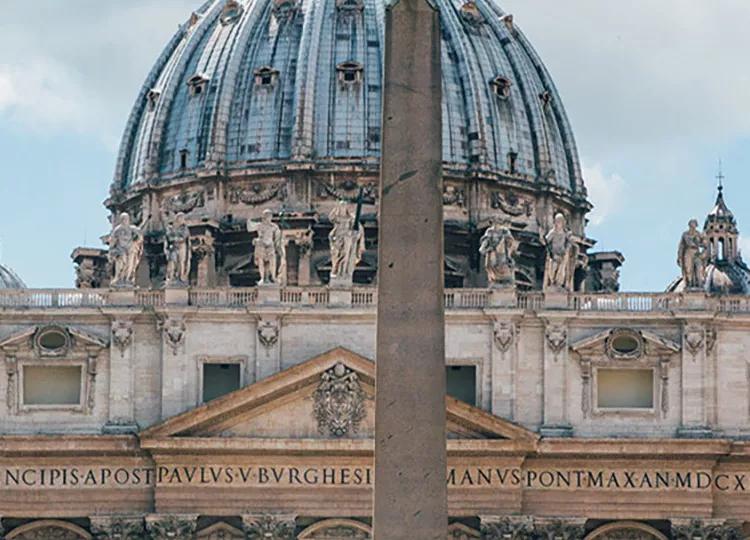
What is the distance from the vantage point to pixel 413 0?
25.0 m

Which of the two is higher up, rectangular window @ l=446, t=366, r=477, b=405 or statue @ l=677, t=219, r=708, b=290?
statue @ l=677, t=219, r=708, b=290

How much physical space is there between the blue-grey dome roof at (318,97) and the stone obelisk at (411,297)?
5881 cm

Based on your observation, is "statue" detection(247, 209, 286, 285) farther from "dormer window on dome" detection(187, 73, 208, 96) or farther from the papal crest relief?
"dormer window on dome" detection(187, 73, 208, 96)

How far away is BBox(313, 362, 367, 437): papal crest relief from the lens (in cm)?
6188

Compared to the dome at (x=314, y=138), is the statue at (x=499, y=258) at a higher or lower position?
lower

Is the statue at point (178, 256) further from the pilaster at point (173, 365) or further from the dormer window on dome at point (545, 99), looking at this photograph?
the dormer window on dome at point (545, 99)

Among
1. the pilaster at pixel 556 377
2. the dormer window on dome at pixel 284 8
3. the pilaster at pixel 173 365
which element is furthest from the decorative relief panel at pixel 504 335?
the dormer window on dome at pixel 284 8

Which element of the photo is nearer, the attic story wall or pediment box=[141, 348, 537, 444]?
pediment box=[141, 348, 537, 444]

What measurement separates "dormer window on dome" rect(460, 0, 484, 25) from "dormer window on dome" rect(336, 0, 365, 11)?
382 cm

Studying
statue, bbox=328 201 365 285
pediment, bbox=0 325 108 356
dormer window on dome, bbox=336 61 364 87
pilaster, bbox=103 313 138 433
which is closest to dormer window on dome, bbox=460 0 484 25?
dormer window on dome, bbox=336 61 364 87

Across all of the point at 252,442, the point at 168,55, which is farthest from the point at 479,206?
the point at 252,442

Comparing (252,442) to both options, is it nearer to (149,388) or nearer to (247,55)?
(149,388)

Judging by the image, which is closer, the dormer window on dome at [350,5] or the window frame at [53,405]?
the window frame at [53,405]

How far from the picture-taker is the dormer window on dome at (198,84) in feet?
294
